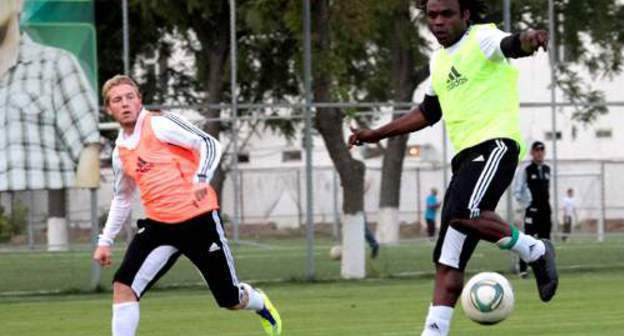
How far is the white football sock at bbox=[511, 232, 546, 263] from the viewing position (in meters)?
11.4

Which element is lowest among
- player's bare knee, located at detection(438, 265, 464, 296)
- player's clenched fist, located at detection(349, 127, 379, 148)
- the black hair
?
player's bare knee, located at detection(438, 265, 464, 296)

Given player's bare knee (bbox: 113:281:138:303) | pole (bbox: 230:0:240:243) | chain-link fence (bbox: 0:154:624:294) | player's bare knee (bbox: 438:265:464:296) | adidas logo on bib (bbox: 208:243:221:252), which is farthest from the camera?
chain-link fence (bbox: 0:154:624:294)

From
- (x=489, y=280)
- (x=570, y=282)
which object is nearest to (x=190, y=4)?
(x=570, y=282)

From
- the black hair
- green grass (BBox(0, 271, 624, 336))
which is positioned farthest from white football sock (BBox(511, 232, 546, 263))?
green grass (BBox(0, 271, 624, 336))

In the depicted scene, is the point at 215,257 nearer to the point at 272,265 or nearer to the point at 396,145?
the point at 272,265

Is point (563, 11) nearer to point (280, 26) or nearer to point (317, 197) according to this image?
point (280, 26)

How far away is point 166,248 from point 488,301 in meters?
2.32

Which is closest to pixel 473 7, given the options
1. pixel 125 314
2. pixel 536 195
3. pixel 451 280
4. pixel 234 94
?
pixel 451 280

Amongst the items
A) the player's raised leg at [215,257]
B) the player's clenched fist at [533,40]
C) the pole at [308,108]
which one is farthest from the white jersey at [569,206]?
the player's clenched fist at [533,40]

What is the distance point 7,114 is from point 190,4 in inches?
384

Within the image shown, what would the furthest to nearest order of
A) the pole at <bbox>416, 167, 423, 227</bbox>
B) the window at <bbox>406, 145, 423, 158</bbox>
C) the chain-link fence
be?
the window at <bbox>406, 145, 423, 158</bbox>
the pole at <bbox>416, 167, 423, 227</bbox>
the chain-link fence

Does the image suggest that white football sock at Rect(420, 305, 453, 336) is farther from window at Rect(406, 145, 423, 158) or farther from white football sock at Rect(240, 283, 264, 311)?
window at Rect(406, 145, 423, 158)

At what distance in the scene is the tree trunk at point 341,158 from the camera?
80.7 feet

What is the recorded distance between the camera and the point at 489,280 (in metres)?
11.5
